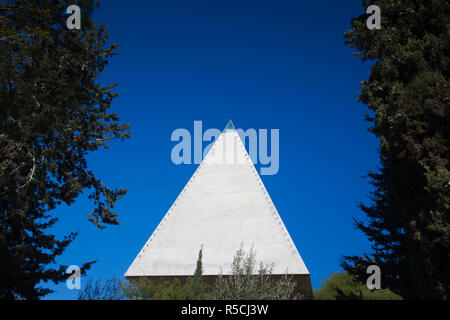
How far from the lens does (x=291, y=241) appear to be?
641 inches

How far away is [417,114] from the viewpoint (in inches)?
464

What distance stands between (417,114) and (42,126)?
43.7 feet

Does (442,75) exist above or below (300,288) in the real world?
above

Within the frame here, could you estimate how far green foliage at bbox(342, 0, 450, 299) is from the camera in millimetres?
10727

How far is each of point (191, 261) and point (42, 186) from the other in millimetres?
7475

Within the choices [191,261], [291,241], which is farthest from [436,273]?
[191,261]

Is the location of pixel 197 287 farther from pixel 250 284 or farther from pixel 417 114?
pixel 417 114

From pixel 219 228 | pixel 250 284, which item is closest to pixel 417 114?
pixel 250 284

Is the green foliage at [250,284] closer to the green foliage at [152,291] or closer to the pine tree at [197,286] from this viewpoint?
the pine tree at [197,286]

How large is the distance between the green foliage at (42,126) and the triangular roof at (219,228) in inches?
126

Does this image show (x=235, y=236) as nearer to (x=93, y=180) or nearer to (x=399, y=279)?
(x=93, y=180)

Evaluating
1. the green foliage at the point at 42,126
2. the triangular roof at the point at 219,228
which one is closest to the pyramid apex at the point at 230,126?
the triangular roof at the point at 219,228

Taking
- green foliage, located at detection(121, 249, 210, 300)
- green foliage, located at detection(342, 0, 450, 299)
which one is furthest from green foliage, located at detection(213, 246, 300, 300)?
green foliage, located at detection(342, 0, 450, 299)
